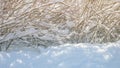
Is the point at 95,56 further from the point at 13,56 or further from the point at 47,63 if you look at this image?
the point at 13,56

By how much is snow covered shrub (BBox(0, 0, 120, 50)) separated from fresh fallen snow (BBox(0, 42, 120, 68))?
12.1 inches

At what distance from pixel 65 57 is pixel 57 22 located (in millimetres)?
841

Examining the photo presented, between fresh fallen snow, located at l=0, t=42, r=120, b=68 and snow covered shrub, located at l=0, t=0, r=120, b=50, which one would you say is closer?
fresh fallen snow, located at l=0, t=42, r=120, b=68

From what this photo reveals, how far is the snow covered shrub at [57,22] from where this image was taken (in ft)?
9.23

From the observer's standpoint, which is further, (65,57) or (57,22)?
(57,22)

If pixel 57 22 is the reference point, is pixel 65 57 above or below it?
below

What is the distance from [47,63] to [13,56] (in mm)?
Answer: 275

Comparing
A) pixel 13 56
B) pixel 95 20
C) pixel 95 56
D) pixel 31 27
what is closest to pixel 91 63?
pixel 95 56

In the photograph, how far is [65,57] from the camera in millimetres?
2375

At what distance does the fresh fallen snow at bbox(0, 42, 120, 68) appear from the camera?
88.7 inches

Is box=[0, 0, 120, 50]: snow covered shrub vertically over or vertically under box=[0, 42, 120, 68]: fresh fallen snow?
over

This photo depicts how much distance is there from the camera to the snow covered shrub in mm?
2812

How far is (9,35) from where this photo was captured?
2791 mm

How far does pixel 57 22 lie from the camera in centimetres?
317
